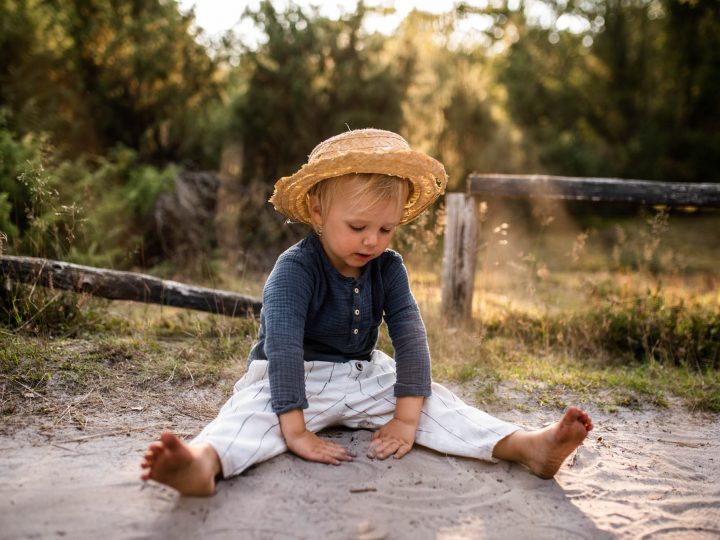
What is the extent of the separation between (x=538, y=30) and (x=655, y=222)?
10.6m

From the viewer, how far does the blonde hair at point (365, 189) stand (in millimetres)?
2314

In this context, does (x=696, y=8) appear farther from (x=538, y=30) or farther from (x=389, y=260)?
(x=389, y=260)

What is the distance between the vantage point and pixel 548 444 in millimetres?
2221

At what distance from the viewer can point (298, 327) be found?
236cm

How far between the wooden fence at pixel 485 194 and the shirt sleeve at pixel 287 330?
93.9 inches

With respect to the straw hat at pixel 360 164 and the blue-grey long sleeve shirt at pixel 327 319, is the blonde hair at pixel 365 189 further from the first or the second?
the blue-grey long sleeve shirt at pixel 327 319

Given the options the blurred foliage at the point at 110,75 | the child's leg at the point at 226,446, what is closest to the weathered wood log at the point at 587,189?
the child's leg at the point at 226,446

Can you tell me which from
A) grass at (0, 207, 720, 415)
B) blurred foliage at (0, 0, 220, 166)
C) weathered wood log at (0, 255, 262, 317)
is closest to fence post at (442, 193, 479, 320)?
grass at (0, 207, 720, 415)

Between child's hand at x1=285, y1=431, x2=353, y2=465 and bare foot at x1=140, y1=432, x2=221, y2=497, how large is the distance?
0.33 meters

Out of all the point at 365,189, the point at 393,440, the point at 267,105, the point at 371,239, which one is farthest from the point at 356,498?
the point at 267,105

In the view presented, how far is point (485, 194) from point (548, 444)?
9.04 feet

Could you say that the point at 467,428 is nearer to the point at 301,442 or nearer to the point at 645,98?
the point at 301,442

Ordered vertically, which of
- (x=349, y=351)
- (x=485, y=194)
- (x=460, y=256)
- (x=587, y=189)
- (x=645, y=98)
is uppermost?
(x=645, y=98)

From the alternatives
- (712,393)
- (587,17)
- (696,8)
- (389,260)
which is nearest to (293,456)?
(389,260)
